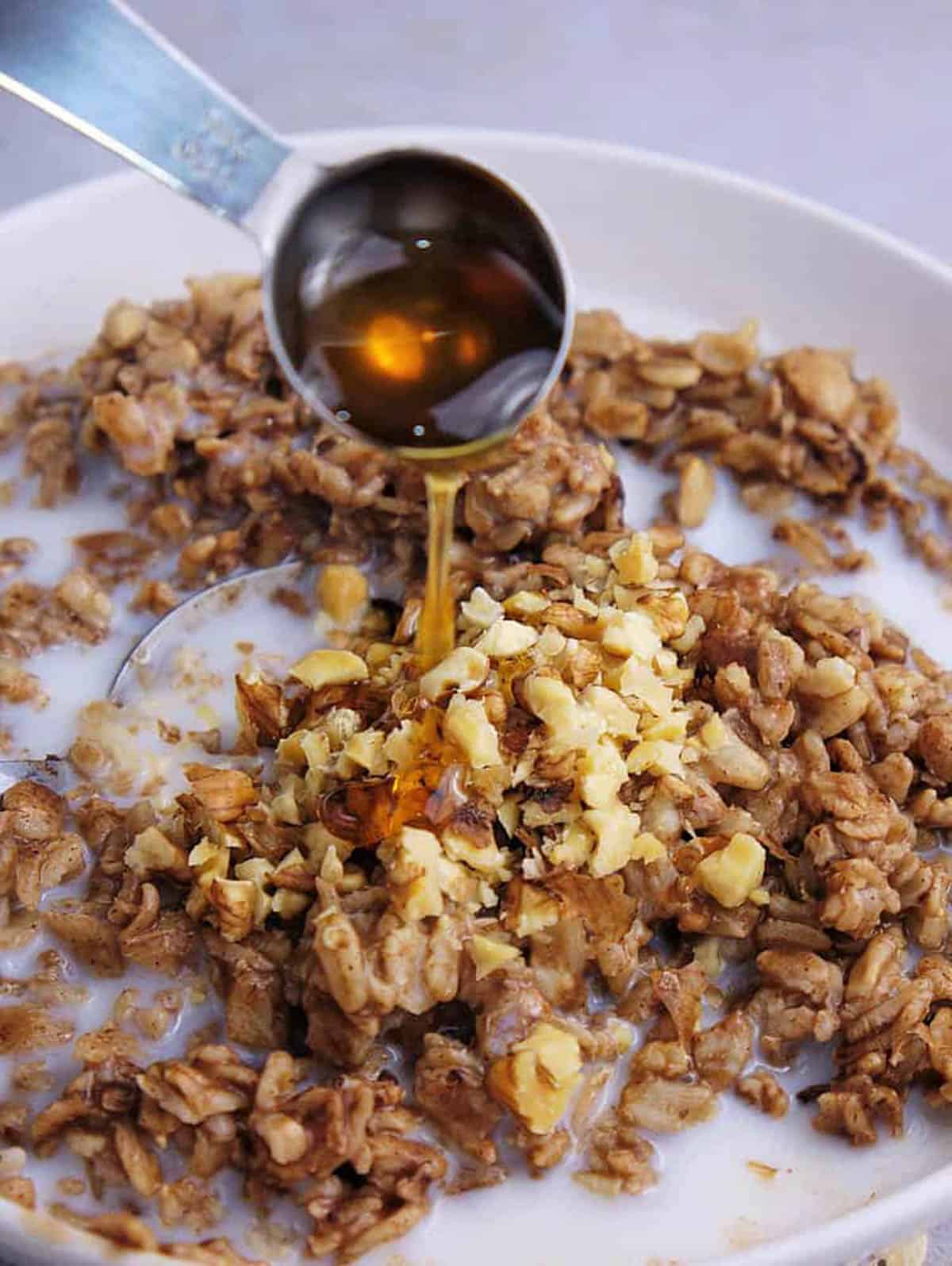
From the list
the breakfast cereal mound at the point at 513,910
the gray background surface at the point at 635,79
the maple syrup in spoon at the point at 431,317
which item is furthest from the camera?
the gray background surface at the point at 635,79

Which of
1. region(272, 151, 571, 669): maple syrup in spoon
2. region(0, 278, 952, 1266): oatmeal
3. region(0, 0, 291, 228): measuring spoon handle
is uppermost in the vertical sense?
region(0, 0, 291, 228): measuring spoon handle

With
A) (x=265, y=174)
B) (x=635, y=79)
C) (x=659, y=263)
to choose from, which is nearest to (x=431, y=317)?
(x=265, y=174)

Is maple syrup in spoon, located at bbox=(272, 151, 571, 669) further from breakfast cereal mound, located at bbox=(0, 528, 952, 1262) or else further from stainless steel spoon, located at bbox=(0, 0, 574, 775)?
breakfast cereal mound, located at bbox=(0, 528, 952, 1262)

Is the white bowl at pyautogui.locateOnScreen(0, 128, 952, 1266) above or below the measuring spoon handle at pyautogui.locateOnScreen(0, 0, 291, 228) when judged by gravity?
below

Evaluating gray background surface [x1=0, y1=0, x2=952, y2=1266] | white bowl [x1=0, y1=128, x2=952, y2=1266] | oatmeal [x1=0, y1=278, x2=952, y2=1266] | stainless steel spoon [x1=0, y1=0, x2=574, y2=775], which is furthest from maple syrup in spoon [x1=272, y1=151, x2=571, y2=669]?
gray background surface [x1=0, y1=0, x2=952, y2=1266]

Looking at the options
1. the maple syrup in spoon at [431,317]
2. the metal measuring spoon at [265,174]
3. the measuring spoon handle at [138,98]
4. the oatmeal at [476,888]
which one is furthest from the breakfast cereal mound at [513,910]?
the measuring spoon handle at [138,98]

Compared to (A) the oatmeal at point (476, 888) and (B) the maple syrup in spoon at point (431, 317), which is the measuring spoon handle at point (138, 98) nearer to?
(B) the maple syrup in spoon at point (431, 317)
